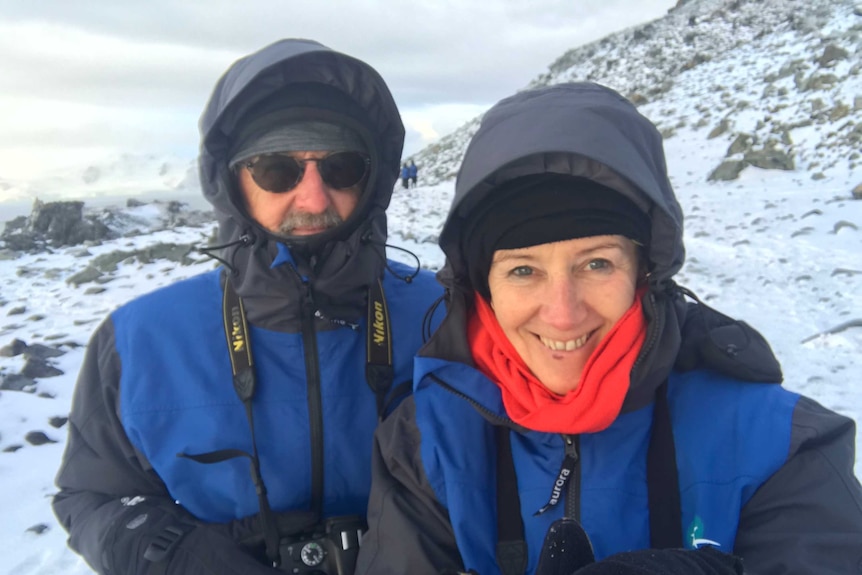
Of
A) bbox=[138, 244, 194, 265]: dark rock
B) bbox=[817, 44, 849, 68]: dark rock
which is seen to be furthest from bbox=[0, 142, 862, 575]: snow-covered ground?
bbox=[817, 44, 849, 68]: dark rock

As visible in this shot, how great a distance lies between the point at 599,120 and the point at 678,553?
45.2 inches

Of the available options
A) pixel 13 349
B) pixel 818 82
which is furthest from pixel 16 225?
pixel 818 82

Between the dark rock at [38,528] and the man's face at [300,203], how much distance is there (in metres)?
2.56

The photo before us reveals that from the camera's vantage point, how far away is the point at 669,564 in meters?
1.37

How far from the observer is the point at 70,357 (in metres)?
6.48

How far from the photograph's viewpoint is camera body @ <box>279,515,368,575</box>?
7.25ft

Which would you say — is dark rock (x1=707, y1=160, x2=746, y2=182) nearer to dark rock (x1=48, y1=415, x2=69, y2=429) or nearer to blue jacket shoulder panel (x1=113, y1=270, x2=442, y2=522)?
dark rock (x1=48, y1=415, x2=69, y2=429)

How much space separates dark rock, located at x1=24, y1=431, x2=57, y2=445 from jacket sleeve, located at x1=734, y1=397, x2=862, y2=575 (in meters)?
4.79

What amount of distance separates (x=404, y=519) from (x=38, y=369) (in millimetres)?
5433

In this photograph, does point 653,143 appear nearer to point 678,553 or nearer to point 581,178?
point 581,178

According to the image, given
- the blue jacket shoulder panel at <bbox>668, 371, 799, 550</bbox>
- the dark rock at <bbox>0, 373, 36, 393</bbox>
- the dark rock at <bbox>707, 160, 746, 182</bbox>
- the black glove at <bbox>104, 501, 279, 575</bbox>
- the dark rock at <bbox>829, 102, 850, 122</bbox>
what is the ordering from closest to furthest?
the blue jacket shoulder panel at <bbox>668, 371, 799, 550</bbox> → the black glove at <bbox>104, 501, 279, 575</bbox> → the dark rock at <bbox>0, 373, 36, 393</bbox> → the dark rock at <bbox>707, 160, 746, 182</bbox> → the dark rock at <bbox>829, 102, 850, 122</bbox>

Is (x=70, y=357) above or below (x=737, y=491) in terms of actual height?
below

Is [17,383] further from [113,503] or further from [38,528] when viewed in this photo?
[113,503]

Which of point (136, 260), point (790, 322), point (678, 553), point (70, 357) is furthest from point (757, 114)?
point (678, 553)
